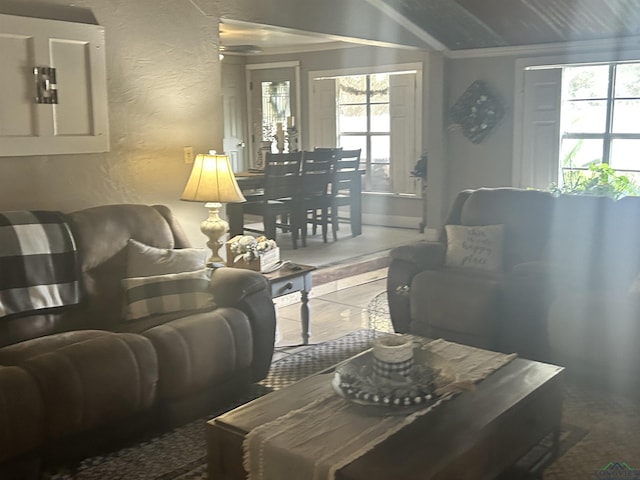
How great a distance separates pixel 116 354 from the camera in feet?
9.20

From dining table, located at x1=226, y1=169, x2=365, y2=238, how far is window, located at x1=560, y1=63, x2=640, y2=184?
218 centimetres

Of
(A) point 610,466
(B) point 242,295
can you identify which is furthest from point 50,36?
(A) point 610,466

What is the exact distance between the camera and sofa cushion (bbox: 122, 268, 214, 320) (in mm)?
3391

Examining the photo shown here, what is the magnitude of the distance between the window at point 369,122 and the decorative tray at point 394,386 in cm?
616

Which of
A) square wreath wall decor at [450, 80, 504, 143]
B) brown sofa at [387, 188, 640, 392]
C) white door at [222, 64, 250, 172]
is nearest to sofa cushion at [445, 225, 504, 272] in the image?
brown sofa at [387, 188, 640, 392]

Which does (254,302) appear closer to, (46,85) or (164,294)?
(164,294)

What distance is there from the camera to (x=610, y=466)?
276 centimetres

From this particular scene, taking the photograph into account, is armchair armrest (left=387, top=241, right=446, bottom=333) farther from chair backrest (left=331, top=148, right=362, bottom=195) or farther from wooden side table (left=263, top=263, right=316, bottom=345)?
chair backrest (left=331, top=148, right=362, bottom=195)

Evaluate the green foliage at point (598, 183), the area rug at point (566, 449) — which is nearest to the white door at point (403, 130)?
the green foliage at point (598, 183)

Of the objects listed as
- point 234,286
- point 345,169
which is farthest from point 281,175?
point 234,286

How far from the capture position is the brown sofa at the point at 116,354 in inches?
101

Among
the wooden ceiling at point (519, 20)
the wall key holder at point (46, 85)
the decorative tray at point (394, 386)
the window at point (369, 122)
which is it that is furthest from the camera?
the window at point (369, 122)

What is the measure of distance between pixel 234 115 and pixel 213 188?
19.6 feet

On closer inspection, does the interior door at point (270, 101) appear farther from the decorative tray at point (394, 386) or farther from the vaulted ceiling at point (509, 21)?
the decorative tray at point (394, 386)
